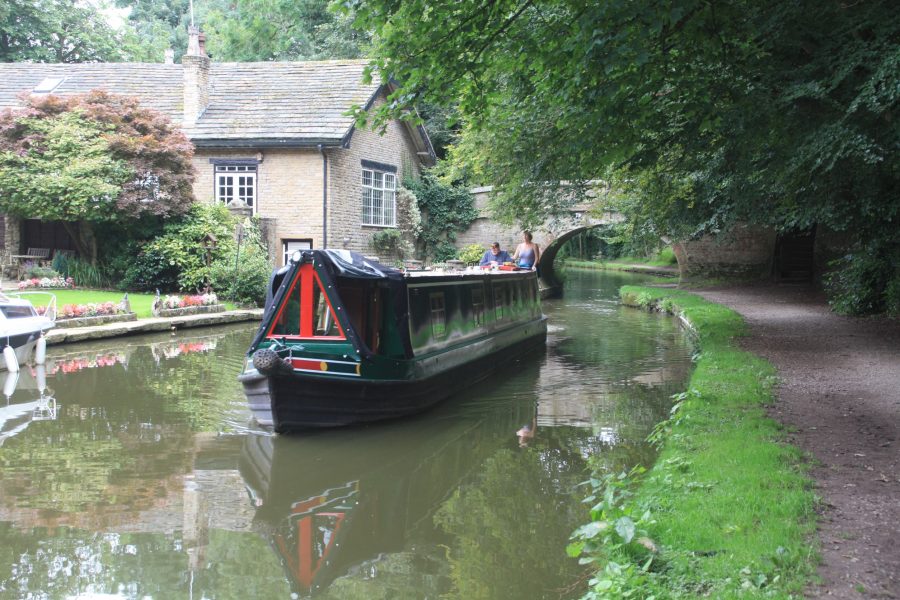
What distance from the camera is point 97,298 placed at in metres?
17.8

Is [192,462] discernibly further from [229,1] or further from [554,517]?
[229,1]

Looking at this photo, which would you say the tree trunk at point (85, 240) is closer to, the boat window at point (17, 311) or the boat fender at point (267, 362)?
the boat window at point (17, 311)

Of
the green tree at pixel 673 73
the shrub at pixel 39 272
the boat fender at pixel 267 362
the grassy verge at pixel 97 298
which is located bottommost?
the boat fender at pixel 267 362

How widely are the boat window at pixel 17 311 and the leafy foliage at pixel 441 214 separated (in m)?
16.3

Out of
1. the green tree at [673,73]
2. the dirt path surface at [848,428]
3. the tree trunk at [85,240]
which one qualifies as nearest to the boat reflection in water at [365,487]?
the dirt path surface at [848,428]

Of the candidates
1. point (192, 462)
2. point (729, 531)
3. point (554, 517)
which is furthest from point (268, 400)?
point (729, 531)

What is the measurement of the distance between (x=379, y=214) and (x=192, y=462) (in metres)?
18.2

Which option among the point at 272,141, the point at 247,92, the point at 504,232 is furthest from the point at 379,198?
the point at 247,92

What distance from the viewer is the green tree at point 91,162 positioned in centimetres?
1888

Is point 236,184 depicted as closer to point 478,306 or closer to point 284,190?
point 284,190

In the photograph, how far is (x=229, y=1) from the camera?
1817 inches

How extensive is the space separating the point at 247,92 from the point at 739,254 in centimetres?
1670

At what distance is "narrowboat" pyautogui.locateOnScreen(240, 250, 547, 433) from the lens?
345 inches

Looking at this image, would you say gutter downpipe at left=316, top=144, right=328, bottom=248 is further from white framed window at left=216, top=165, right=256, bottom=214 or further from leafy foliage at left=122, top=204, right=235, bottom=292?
leafy foliage at left=122, top=204, right=235, bottom=292
